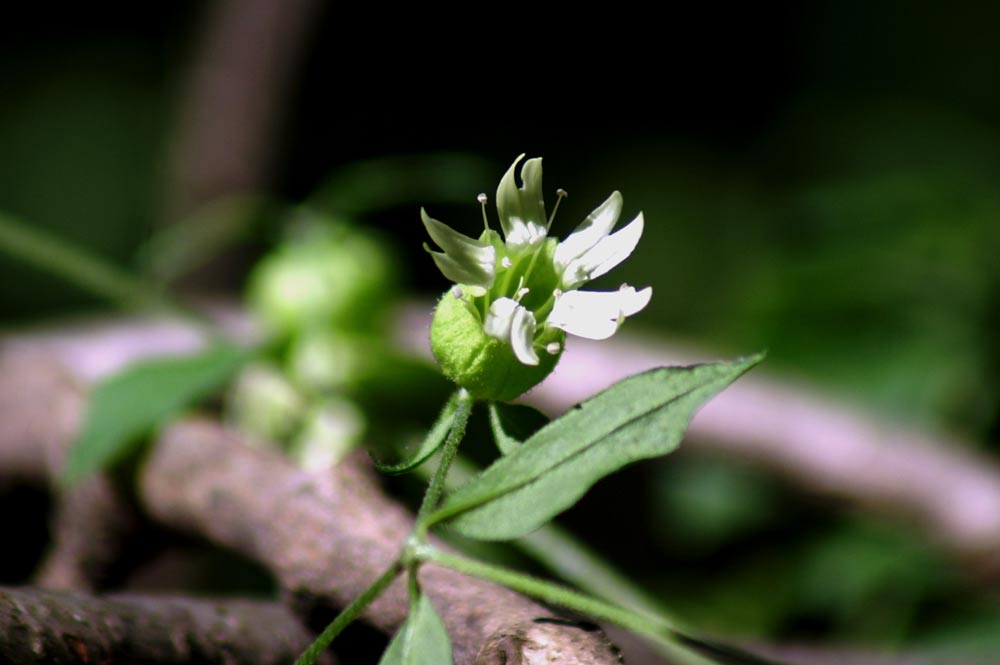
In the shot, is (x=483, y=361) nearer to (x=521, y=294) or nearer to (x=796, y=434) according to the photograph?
(x=521, y=294)

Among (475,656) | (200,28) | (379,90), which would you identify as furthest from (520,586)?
(379,90)

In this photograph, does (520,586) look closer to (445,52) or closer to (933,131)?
(933,131)

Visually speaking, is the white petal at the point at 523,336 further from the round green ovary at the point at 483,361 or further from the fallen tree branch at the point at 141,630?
the fallen tree branch at the point at 141,630

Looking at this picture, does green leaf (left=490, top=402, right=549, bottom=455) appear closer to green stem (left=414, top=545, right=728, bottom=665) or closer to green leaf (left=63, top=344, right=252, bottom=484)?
green stem (left=414, top=545, right=728, bottom=665)

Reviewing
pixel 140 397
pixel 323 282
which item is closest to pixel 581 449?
pixel 140 397

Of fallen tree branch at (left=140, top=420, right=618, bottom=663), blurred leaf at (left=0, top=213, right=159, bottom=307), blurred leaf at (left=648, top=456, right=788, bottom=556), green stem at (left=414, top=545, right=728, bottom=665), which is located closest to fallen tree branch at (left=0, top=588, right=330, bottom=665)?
fallen tree branch at (left=140, top=420, right=618, bottom=663)

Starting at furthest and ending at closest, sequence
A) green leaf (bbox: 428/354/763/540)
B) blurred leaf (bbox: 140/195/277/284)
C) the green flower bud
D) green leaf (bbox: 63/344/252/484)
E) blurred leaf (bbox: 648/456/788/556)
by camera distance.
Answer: blurred leaf (bbox: 140/195/277/284) < blurred leaf (bbox: 648/456/788/556) < the green flower bud < green leaf (bbox: 63/344/252/484) < green leaf (bbox: 428/354/763/540)
